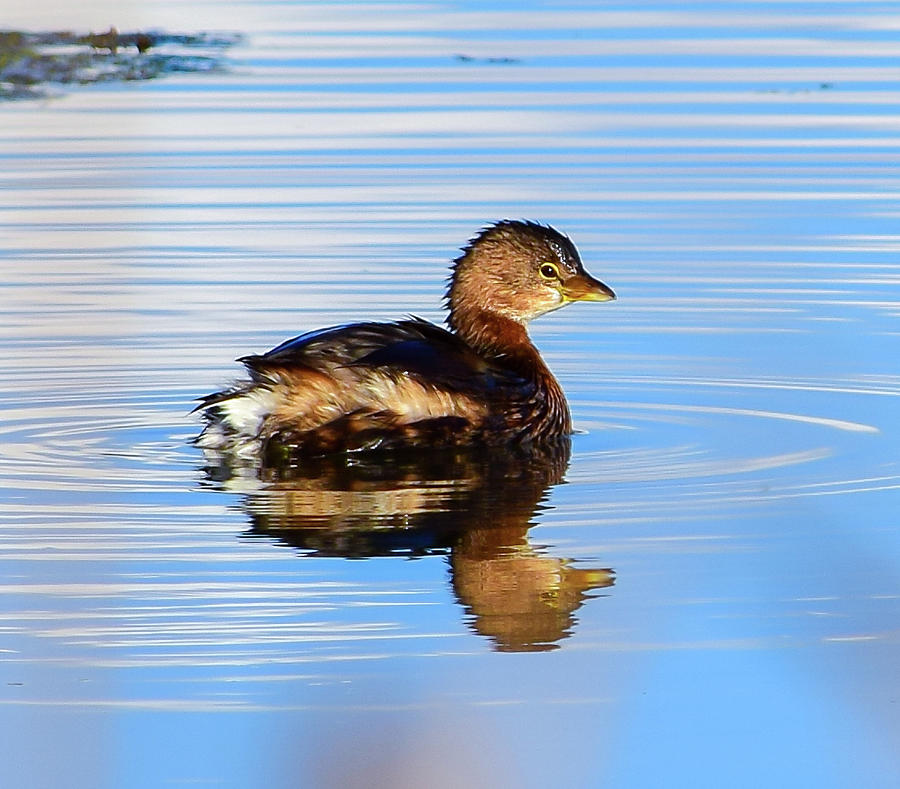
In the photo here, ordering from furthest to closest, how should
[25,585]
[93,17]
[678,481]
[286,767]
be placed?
[93,17] < [678,481] < [25,585] < [286,767]

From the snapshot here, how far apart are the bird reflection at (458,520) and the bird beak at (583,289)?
3.17 ft

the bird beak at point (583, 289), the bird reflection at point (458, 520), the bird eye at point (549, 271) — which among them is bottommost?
the bird reflection at point (458, 520)

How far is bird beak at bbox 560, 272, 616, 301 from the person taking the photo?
8344mm

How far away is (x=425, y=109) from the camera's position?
1416 cm

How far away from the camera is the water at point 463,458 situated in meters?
4.61

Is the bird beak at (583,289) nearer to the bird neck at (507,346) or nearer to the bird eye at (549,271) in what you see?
the bird eye at (549,271)

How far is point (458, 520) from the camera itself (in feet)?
21.2

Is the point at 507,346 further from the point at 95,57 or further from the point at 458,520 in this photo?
the point at 95,57

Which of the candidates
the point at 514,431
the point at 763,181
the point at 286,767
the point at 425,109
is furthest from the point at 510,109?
the point at 286,767

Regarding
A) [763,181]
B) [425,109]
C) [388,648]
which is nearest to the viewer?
[388,648]

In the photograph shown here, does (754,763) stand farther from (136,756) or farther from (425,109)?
(425,109)

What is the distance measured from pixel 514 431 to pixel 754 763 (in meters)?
3.27

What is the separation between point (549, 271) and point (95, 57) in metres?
8.56

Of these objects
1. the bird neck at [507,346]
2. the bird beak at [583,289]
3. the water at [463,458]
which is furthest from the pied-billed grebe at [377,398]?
the bird beak at [583,289]
